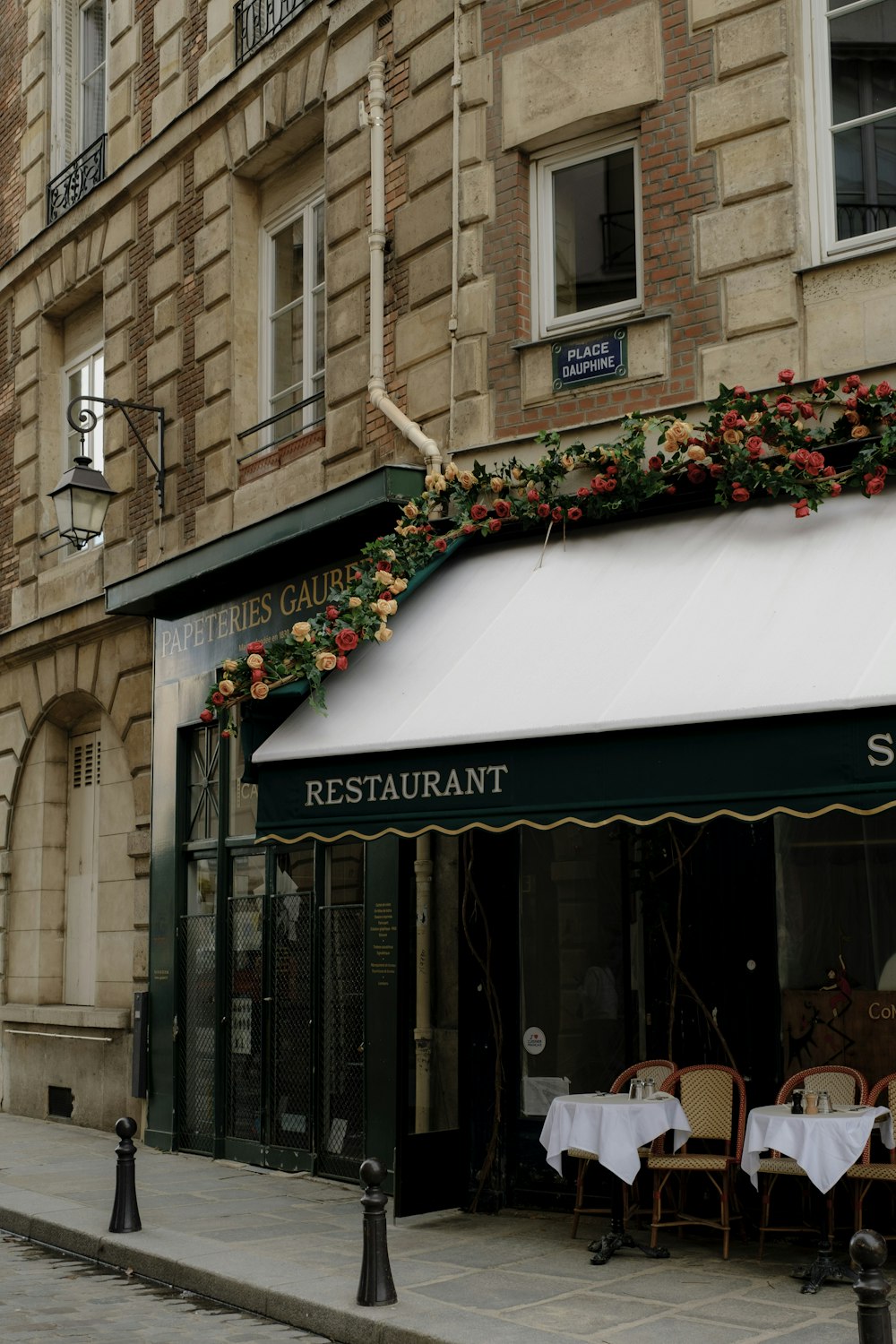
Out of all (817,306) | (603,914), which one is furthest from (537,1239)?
(817,306)

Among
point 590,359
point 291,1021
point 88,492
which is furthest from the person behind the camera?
point 88,492

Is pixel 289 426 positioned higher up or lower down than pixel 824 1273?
higher up

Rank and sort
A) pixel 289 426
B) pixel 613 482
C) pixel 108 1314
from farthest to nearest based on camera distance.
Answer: pixel 289 426, pixel 613 482, pixel 108 1314

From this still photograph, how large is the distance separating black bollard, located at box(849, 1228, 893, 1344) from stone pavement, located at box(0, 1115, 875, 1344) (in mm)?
1710

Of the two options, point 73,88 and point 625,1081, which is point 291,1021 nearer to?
point 625,1081

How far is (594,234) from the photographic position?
10023 mm

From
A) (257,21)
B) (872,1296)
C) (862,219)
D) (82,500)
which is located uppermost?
(257,21)

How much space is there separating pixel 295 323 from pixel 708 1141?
24.7 ft

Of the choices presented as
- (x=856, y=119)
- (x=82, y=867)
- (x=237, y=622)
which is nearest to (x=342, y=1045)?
(x=237, y=622)

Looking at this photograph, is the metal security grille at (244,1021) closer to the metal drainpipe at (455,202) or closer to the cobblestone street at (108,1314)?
the cobblestone street at (108,1314)

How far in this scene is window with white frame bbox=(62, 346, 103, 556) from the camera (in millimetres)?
15797

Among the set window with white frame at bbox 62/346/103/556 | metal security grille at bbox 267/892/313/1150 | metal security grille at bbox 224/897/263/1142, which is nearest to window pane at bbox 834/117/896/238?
metal security grille at bbox 267/892/313/1150

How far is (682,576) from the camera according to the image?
27.4 feet

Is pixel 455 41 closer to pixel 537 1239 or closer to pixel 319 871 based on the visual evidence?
pixel 319 871
